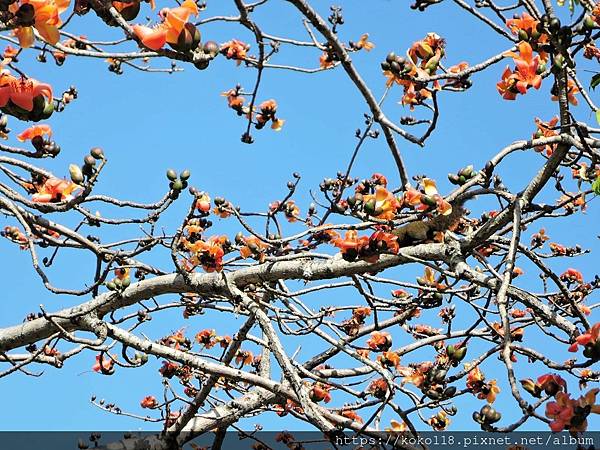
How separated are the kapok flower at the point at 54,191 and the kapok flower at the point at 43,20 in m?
0.60

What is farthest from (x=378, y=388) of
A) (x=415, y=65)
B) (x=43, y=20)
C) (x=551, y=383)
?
(x=43, y=20)

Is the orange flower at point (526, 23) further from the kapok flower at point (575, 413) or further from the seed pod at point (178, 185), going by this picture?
the seed pod at point (178, 185)

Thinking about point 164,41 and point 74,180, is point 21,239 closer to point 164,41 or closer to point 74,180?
point 74,180

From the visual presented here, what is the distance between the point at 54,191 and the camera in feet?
7.51

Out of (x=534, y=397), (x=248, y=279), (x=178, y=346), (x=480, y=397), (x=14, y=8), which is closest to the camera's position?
(x=14, y=8)

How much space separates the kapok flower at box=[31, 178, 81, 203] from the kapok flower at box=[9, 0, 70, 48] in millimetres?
→ 603

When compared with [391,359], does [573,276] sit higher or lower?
higher

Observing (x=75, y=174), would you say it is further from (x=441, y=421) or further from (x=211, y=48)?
(x=441, y=421)

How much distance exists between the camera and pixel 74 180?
2207 millimetres

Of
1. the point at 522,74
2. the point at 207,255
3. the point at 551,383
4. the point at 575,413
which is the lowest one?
the point at 575,413

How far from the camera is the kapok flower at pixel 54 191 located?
7.48ft

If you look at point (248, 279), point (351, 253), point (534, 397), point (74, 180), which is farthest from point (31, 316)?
point (534, 397)

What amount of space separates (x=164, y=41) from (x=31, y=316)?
8.92 feet

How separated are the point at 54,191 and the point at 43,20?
28.4 inches
